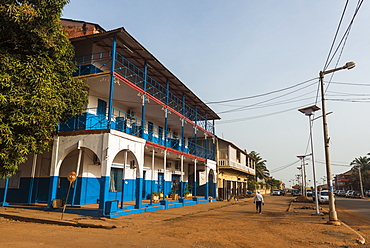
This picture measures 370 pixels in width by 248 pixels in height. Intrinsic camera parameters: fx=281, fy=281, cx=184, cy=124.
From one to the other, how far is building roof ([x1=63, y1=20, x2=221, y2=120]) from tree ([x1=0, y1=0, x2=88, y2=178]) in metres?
2.88

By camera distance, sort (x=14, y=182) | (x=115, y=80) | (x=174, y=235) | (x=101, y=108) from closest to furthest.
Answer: (x=174, y=235)
(x=115, y=80)
(x=14, y=182)
(x=101, y=108)

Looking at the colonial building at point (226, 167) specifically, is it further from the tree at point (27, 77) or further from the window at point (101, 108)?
the tree at point (27, 77)

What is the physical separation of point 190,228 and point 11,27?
10.7 m

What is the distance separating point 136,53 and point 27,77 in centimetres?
752

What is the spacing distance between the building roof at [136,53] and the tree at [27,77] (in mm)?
2883

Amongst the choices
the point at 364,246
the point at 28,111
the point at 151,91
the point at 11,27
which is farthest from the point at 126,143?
the point at 364,246

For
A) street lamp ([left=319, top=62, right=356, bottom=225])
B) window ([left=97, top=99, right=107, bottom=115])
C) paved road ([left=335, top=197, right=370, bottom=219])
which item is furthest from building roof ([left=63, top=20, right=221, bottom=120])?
paved road ([left=335, top=197, right=370, bottom=219])

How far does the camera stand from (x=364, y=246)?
8.30 meters

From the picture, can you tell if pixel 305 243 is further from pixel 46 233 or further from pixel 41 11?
pixel 41 11

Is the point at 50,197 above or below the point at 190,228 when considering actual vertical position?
above

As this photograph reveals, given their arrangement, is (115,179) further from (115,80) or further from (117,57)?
(117,57)

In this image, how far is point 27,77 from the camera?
432 inches

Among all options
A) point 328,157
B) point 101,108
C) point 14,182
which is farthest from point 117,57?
point 328,157

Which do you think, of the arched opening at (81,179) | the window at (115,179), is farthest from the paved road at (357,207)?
the arched opening at (81,179)
